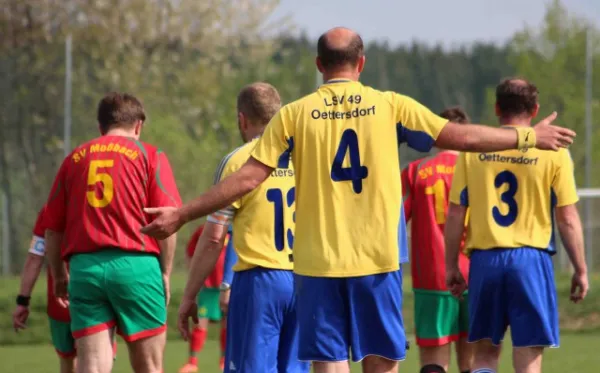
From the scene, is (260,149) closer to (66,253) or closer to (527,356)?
(66,253)

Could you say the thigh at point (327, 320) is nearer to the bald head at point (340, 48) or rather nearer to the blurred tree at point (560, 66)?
the bald head at point (340, 48)

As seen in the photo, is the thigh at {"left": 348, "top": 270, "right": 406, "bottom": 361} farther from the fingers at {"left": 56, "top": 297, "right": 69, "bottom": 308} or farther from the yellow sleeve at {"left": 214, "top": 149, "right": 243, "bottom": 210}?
the fingers at {"left": 56, "top": 297, "right": 69, "bottom": 308}

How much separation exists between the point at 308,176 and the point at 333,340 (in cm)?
74

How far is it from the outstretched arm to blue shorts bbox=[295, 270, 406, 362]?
660 mm

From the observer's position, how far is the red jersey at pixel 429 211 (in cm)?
881

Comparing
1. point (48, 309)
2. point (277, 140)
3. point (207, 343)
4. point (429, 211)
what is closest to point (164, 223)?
point (277, 140)

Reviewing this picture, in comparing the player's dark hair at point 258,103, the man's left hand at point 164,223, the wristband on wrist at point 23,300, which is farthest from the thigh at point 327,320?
the wristband on wrist at point 23,300

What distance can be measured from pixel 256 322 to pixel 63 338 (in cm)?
241

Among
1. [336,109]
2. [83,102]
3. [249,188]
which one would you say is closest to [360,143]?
[336,109]

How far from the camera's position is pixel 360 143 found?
5277mm

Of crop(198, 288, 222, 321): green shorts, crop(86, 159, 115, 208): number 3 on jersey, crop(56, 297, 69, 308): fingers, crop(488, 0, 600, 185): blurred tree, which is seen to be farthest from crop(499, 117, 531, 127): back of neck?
crop(488, 0, 600, 185): blurred tree

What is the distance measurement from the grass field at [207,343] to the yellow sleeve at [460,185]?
4283 millimetres

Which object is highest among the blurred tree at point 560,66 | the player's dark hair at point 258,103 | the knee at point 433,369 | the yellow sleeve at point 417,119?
the blurred tree at point 560,66

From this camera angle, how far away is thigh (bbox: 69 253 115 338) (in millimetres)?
6703
